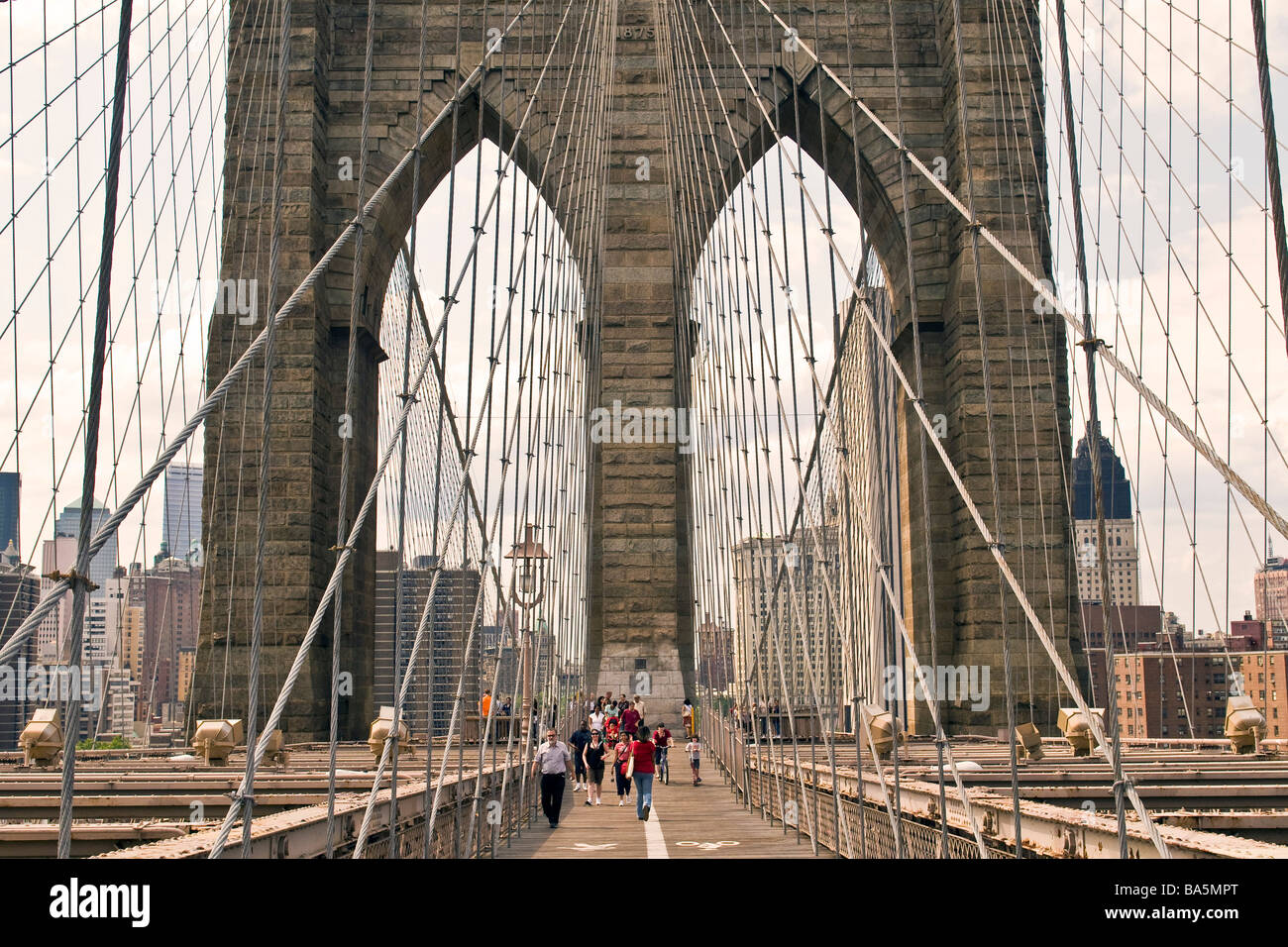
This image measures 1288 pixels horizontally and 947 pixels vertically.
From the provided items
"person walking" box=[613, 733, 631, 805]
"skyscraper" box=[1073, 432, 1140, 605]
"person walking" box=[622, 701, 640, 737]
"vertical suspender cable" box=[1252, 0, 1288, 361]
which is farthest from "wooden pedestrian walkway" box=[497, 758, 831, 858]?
"skyscraper" box=[1073, 432, 1140, 605]

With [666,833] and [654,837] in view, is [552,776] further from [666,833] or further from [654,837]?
[654,837]

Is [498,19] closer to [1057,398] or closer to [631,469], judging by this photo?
[631,469]

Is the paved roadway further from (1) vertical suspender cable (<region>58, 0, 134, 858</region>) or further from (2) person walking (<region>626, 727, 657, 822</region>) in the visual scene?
(1) vertical suspender cable (<region>58, 0, 134, 858</region>)

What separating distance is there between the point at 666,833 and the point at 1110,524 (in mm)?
71786

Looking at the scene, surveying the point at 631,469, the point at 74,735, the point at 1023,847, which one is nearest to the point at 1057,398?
the point at 631,469

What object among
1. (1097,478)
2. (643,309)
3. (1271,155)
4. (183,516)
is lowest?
(1097,478)

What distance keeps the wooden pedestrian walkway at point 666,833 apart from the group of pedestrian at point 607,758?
207 millimetres

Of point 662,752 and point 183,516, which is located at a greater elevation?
point 183,516

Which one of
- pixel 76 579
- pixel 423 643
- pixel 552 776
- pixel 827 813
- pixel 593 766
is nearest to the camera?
pixel 76 579

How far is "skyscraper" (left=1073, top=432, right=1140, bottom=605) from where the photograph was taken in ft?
144

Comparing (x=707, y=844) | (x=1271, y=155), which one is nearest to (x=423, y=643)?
(x=707, y=844)

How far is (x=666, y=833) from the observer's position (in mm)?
→ 11062
